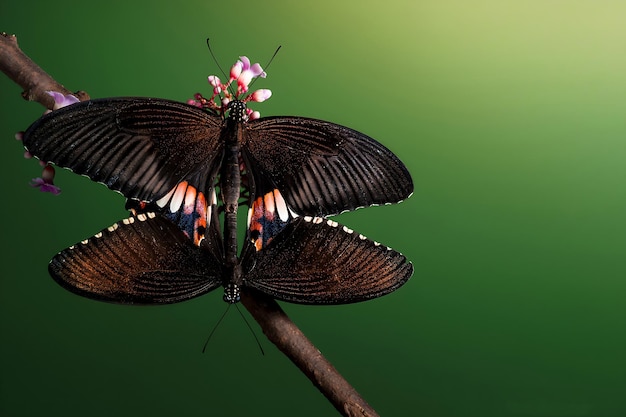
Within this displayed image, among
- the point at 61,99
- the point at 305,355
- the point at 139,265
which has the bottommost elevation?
the point at 305,355

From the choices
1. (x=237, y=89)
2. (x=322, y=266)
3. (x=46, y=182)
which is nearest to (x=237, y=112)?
(x=237, y=89)

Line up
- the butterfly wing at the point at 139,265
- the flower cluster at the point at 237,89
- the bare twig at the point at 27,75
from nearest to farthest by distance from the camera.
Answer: the butterfly wing at the point at 139,265
the flower cluster at the point at 237,89
the bare twig at the point at 27,75

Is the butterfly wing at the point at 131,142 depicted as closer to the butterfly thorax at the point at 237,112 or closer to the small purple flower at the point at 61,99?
the butterfly thorax at the point at 237,112

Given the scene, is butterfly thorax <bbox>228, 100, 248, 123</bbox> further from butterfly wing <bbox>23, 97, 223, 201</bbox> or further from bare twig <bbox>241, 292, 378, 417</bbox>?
bare twig <bbox>241, 292, 378, 417</bbox>

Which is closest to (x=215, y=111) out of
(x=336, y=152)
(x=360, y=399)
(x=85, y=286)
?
(x=336, y=152)

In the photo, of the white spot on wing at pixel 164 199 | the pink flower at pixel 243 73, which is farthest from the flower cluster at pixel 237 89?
the white spot on wing at pixel 164 199

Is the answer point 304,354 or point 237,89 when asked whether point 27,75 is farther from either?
point 304,354

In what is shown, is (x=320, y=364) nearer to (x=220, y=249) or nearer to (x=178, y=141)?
(x=220, y=249)
